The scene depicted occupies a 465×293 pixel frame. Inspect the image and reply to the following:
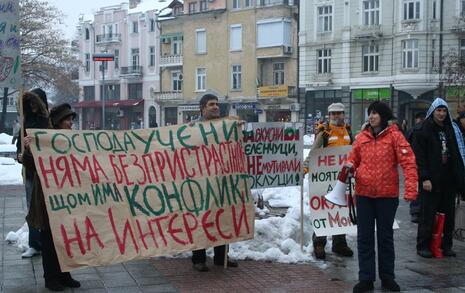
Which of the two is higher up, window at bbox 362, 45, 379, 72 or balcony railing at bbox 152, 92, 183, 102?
window at bbox 362, 45, 379, 72

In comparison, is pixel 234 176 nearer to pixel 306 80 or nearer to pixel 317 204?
pixel 317 204

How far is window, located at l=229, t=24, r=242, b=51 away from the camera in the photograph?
52.8 metres

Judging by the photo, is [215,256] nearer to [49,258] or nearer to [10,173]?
[49,258]

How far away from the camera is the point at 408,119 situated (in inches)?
1678

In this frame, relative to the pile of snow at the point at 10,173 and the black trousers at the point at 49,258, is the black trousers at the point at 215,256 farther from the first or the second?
the pile of snow at the point at 10,173

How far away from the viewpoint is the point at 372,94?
4338cm

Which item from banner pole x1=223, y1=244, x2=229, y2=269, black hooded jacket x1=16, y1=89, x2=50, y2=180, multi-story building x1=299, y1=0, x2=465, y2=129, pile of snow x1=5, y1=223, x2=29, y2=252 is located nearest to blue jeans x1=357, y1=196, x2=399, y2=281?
banner pole x1=223, y1=244, x2=229, y2=269

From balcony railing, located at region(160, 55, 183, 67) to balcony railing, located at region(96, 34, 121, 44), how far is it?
8657mm

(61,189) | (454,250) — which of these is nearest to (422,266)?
(454,250)

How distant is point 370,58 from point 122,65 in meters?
30.5

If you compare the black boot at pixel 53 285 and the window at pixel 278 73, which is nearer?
the black boot at pixel 53 285

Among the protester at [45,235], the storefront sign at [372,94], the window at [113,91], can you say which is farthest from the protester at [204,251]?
the window at [113,91]

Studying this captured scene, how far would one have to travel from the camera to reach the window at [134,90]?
64000 millimetres

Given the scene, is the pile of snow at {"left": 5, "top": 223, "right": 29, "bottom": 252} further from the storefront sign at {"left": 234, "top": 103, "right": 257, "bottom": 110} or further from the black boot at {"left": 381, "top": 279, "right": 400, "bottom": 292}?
the storefront sign at {"left": 234, "top": 103, "right": 257, "bottom": 110}
